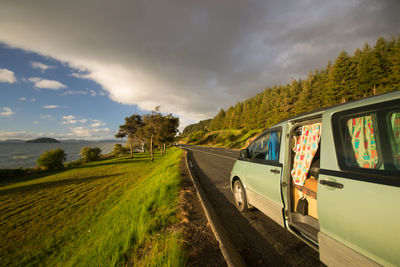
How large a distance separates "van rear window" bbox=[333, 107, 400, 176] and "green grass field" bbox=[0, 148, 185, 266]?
8.99 feet

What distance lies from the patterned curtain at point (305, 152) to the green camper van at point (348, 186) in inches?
0.7

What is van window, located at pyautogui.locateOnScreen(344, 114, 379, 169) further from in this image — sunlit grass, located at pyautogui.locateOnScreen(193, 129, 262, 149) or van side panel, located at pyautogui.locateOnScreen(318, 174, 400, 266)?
sunlit grass, located at pyautogui.locateOnScreen(193, 129, 262, 149)

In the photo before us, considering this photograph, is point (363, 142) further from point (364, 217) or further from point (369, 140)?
point (364, 217)

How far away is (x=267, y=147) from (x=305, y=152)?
71 centimetres

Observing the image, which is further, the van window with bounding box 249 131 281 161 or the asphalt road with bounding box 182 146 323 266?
the van window with bounding box 249 131 281 161

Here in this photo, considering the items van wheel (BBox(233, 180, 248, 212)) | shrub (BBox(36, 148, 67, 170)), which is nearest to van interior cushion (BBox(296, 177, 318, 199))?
van wheel (BBox(233, 180, 248, 212))

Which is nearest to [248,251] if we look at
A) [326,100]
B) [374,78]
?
[326,100]

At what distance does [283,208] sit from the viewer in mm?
2516

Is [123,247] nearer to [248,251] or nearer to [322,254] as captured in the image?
[248,251]

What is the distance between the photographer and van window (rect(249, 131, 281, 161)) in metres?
2.91

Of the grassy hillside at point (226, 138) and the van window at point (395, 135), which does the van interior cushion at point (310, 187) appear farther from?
the grassy hillside at point (226, 138)

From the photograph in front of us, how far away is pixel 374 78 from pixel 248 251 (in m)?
42.3

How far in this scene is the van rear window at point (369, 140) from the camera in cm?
147

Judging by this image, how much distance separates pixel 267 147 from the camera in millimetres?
3252
